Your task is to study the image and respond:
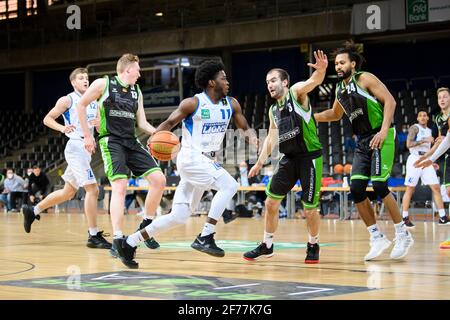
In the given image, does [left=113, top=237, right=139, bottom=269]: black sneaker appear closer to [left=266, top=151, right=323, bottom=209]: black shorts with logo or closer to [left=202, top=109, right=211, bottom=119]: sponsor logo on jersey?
[left=202, top=109, right=211, bottom=119]: sponsor logo on jersey

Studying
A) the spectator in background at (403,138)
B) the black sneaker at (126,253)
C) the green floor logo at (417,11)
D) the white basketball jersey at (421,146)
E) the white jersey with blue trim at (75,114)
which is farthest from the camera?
the green floor logo at (417,11)

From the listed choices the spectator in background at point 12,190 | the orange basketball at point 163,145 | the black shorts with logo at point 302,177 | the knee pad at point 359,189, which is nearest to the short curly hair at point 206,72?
the orange basketball at point 163,145

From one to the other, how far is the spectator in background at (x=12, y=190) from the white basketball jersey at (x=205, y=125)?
1838cm

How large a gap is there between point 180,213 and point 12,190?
1884cm

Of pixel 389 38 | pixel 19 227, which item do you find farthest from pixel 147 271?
pixel 389 38

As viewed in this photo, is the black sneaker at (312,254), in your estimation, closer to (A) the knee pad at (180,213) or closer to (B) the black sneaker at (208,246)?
(B) the black sneaker at (208,246)

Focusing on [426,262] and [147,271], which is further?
[426,262]

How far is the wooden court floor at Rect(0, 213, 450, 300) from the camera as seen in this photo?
5586mm

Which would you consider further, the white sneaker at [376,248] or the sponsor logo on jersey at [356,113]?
the sponsor logo on jersey at [356,113]

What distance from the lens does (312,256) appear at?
26.1 feet

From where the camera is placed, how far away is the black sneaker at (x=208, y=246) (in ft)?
24.6

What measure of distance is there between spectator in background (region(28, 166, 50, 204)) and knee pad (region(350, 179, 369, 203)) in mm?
17565

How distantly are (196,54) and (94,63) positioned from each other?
15.8ft
